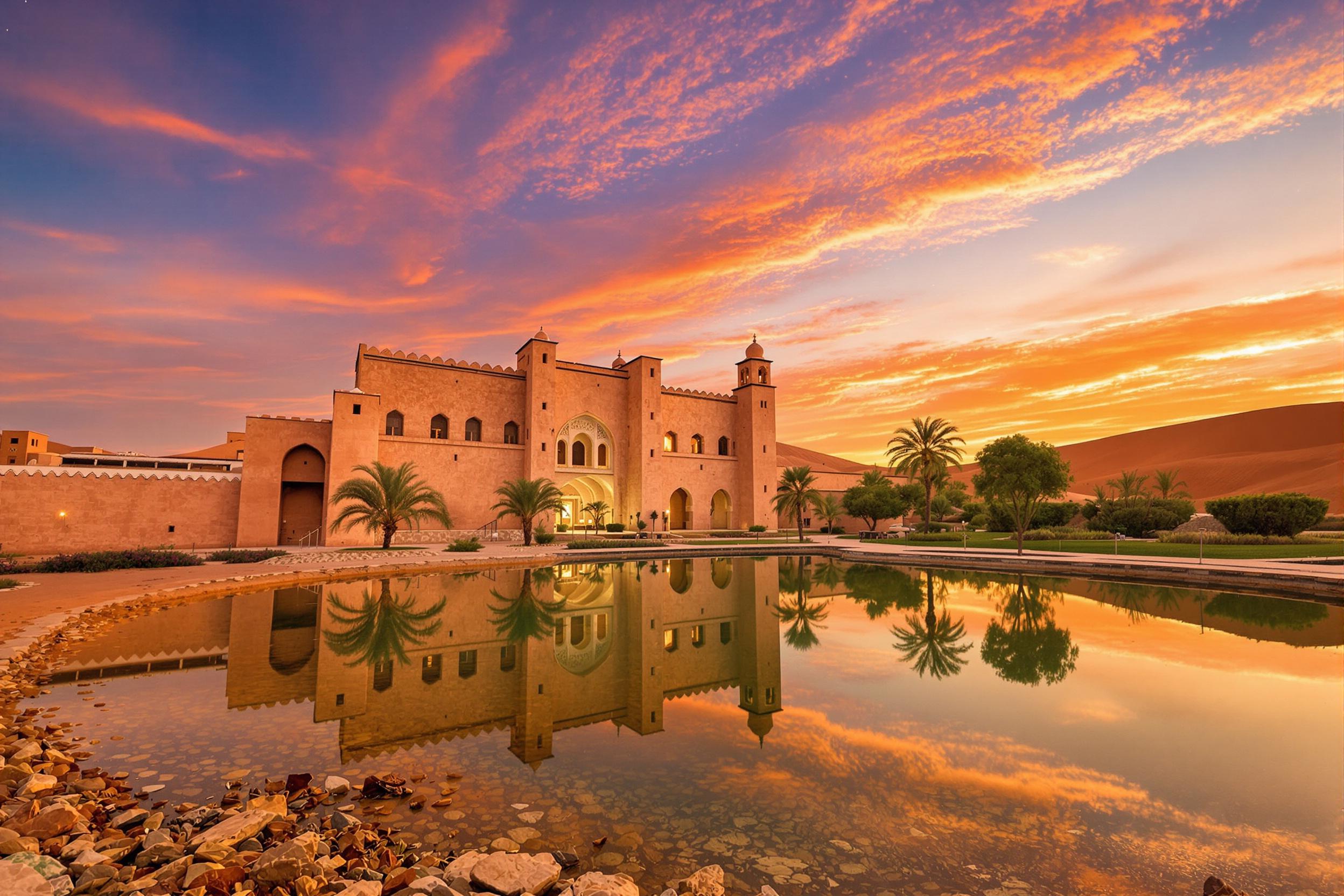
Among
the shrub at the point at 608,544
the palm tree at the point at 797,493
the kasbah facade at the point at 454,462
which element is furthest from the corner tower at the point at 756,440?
the shrub at the point at 608,544

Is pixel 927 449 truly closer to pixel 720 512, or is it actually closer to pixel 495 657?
pixel 720 512

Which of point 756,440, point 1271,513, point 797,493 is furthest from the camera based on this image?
point 756,440

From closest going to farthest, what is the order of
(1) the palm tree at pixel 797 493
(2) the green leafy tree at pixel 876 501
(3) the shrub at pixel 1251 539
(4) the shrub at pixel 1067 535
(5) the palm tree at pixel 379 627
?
(5) the palm tree at pixel 379 627
(3) the shrub at pixel 1251 539
(4) the shrub at pixel 1067 535
(1) the palm tree at pixel 797 493
(2) the green leafy tree at pixel 876 501

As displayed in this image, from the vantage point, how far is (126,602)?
9.70 meters

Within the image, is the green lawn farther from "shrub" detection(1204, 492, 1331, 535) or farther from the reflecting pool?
the reflecting pool

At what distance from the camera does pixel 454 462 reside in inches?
1035

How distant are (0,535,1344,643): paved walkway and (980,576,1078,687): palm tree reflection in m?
4.44

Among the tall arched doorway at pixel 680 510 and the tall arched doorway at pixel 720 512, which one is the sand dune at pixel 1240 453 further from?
the tall arched doorway at pixel 680 510

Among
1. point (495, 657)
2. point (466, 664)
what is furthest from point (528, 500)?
point (466, 664)

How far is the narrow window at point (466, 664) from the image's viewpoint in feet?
21.6

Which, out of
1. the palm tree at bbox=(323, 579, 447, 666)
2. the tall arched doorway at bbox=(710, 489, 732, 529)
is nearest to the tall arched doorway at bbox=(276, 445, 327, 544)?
the palm tree at bbox=(323, 579, 447, 666)

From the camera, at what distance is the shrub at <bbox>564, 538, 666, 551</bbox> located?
21.3m

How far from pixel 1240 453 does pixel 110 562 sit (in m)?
86.5

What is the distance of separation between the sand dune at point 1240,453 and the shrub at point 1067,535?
20.2 meters
